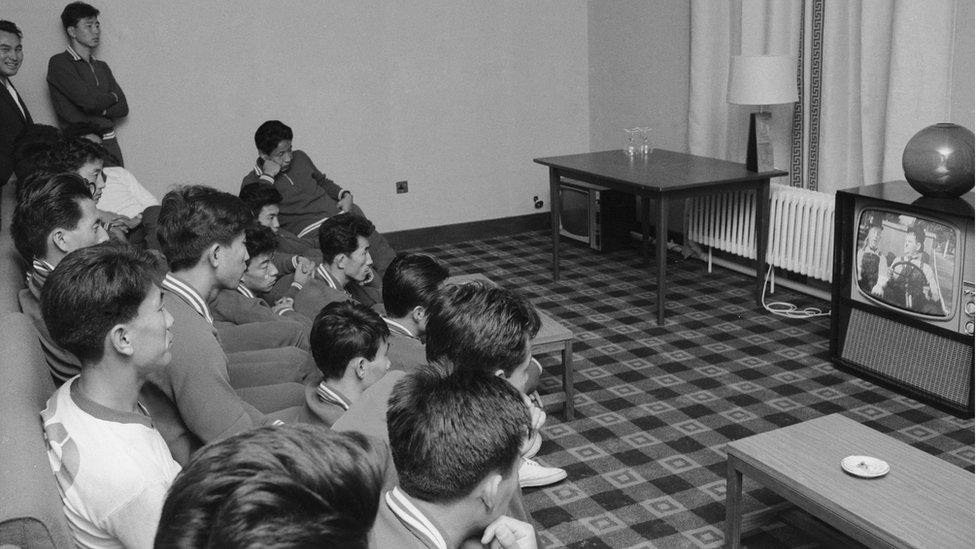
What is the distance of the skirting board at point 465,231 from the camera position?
22.7 ft

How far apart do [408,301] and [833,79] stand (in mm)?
3040

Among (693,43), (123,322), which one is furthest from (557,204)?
(123,322)

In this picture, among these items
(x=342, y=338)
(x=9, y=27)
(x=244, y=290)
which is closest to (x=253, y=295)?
(x=244, y=290)

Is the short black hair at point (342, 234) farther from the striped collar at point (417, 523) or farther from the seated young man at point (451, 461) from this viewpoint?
the striped collar at point (417, 523)

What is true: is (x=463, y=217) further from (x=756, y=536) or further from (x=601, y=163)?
(x=756, y=536)

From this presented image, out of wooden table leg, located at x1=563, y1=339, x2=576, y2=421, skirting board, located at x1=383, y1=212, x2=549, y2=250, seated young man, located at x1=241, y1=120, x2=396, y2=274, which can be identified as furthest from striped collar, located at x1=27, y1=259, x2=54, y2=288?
skirting board, located at x1=383, y1=212, x2=549, y2=250

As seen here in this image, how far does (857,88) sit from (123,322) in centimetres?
415

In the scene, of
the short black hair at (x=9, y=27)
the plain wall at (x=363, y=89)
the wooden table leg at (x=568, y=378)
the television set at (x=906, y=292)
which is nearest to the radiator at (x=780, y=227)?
the television set at (x=906, y=292)

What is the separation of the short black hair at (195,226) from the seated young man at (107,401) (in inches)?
26.0

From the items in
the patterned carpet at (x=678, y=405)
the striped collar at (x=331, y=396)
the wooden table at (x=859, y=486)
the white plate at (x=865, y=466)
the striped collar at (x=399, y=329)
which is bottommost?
the patterned carpet at (x=678, y=405)

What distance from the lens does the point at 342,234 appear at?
12.7ft

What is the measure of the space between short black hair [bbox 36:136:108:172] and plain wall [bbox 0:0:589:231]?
7.71 feet

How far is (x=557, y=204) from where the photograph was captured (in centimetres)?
583

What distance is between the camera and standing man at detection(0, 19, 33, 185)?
16.4 feet
